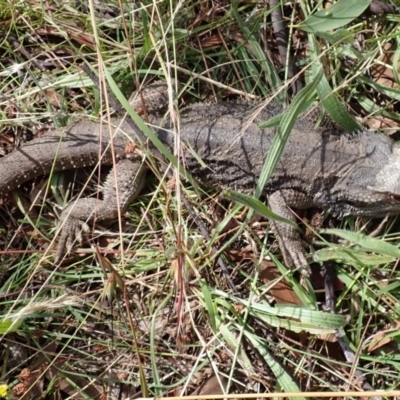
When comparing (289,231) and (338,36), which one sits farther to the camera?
(289,231)

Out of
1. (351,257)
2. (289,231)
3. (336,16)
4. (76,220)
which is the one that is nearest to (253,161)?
(289,231)

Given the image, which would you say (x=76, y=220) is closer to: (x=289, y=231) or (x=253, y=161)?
(x=253, y=161)

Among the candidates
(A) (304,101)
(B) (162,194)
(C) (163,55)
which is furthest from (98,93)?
(A) (304,101)

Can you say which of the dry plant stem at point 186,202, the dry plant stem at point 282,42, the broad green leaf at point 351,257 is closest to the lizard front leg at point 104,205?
the dry plant stem at point 186,202

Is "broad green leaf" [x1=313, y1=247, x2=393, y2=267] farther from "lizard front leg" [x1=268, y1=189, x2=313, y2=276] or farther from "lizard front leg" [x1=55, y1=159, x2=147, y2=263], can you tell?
"lizard front leg" [x1=55, y1=159, x2=147, y2=263]

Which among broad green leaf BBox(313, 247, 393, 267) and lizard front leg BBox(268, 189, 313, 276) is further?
lizard front leg BBox(268, 189, 313, 276)

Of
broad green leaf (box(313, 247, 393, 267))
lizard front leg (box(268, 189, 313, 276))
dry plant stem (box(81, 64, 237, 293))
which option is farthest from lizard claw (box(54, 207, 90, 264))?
broad green leaf (box(313, 247, 393, 267))
